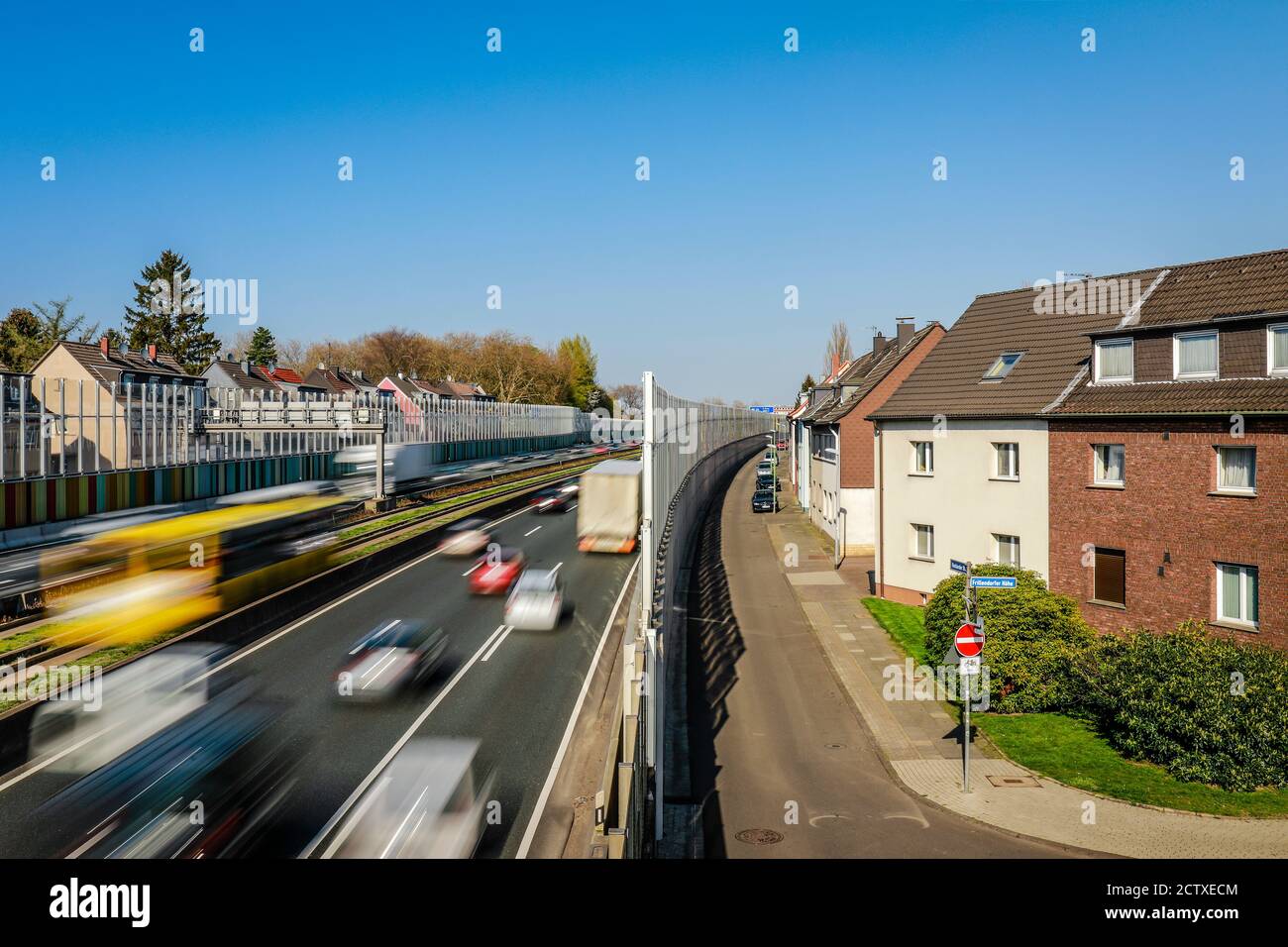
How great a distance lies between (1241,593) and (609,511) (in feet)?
72.4

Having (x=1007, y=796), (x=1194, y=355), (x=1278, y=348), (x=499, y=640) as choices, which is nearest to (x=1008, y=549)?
(x=1194, y=355)

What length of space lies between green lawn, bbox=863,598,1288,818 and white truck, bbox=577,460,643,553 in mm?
17507

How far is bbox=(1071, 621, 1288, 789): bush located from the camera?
17.3m

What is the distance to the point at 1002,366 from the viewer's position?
103ft

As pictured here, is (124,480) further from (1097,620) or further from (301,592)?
(1097,620)

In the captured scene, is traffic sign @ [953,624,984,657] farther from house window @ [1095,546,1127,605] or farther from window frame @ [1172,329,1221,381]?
window frame @ [1172,329,1221,381]

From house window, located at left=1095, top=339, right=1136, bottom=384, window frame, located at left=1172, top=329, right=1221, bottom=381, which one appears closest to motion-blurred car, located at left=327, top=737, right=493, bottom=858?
window frame, located at left=1172, top=329, right=1221, bottom=381

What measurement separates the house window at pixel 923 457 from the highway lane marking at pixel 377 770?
703 inches

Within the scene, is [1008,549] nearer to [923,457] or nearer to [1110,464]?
[1110,464]
